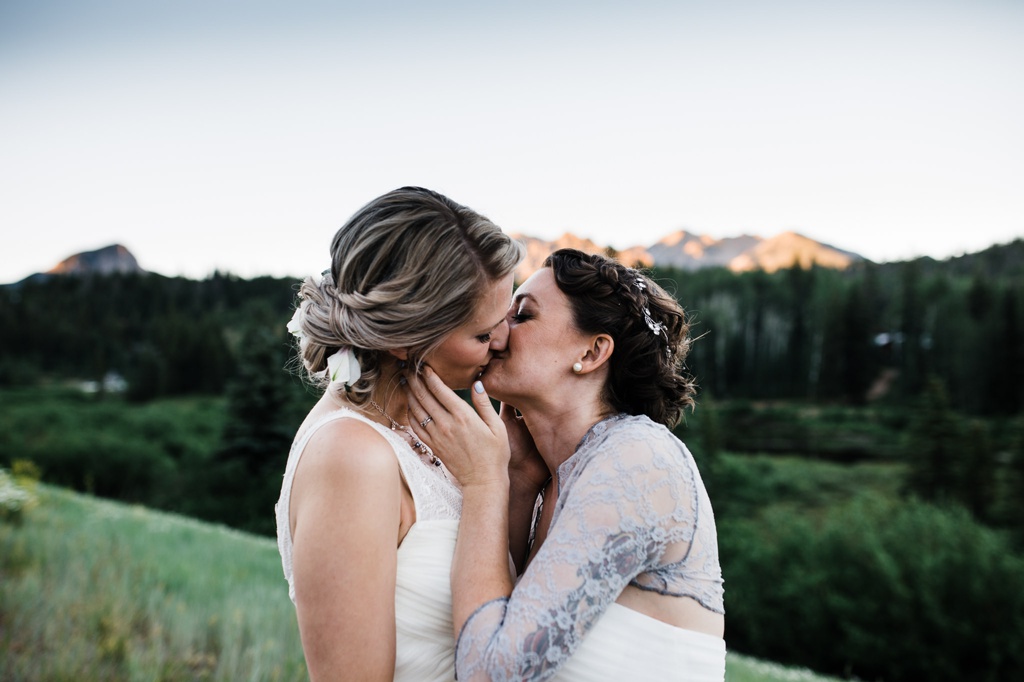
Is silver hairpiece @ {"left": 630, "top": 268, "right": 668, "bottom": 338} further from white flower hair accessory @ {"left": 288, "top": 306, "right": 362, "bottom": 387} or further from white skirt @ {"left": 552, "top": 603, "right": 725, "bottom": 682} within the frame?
white flower hair accessory @ {"left": 288, "top": 306, "right": 362, "bottom": 387}

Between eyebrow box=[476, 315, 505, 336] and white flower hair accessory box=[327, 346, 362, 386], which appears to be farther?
eyebrow box=[476, 315, 505, 336]

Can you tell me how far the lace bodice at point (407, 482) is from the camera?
2479 mm

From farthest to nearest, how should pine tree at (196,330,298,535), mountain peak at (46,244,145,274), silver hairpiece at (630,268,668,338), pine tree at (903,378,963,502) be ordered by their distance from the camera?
mountain peak at (46,244,145,274)
pine tree at (903,378,963,502)
pine tree at (196,330,298,535)
silver hairpiece at (630,268,668,338)

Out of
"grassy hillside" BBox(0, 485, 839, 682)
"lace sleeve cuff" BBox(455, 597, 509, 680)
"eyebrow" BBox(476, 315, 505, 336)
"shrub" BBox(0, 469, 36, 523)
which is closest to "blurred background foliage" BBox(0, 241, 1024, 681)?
"eyebrow" BBox(476, 315, 505, 336)

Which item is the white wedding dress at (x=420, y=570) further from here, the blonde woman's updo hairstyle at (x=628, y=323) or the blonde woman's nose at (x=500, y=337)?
the blonde woman's updo hairstyle at (x=628, y=323)

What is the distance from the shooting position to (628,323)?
3.11 metres

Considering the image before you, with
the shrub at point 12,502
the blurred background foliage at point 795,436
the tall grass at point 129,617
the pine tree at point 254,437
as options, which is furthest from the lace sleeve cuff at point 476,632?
the pine tree at point 254,437

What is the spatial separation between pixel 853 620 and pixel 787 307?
6499cm

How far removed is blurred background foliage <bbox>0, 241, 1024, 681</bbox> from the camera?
3020 centimetres

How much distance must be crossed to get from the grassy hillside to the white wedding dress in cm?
228

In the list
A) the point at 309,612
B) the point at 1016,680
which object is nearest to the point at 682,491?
the point at 309,612

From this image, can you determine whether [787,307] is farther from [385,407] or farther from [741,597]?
[385,407]

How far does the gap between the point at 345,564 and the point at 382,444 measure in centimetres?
41

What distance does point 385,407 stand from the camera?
8.96 feet
